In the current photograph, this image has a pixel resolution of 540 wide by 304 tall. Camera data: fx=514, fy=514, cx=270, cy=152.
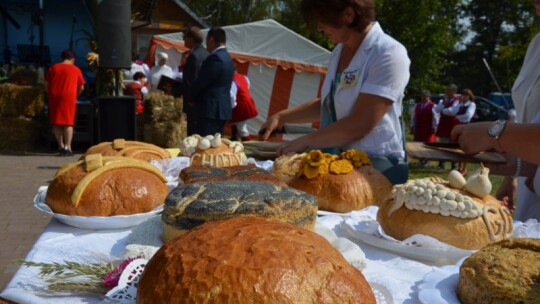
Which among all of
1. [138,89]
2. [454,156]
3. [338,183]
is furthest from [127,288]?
[138,89]

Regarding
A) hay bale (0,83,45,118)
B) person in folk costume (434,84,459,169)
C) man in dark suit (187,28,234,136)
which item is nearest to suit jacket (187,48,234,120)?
man in dark suit (187,28,234,136)

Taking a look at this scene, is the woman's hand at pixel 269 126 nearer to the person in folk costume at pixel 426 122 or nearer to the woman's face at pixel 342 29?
the woman's face at pixel 342 29

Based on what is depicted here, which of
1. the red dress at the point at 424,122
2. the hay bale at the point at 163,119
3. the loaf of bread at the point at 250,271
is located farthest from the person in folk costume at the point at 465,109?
the loaf of bread at the point at 250,271

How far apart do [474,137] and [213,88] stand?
454 centimetres

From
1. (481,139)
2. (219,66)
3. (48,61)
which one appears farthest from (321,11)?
(48,61)

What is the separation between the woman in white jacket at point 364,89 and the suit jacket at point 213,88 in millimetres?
3500

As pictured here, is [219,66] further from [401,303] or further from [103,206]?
[401,303]

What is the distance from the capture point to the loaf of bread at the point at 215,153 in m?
2.32

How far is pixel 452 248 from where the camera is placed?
1432 millimetres

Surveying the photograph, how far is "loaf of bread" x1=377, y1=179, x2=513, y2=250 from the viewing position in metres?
1.45

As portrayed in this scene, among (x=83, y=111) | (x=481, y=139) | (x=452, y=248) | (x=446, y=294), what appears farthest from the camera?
(x=83, y=111)

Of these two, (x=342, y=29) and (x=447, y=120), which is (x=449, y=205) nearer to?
(x=342, y=29)

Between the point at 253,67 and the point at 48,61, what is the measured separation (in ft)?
20.4

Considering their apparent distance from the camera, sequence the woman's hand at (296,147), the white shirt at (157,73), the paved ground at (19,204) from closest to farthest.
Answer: the woman's hand at (296,147), the paved ground at (19,204), the white shirt at (157,73)
